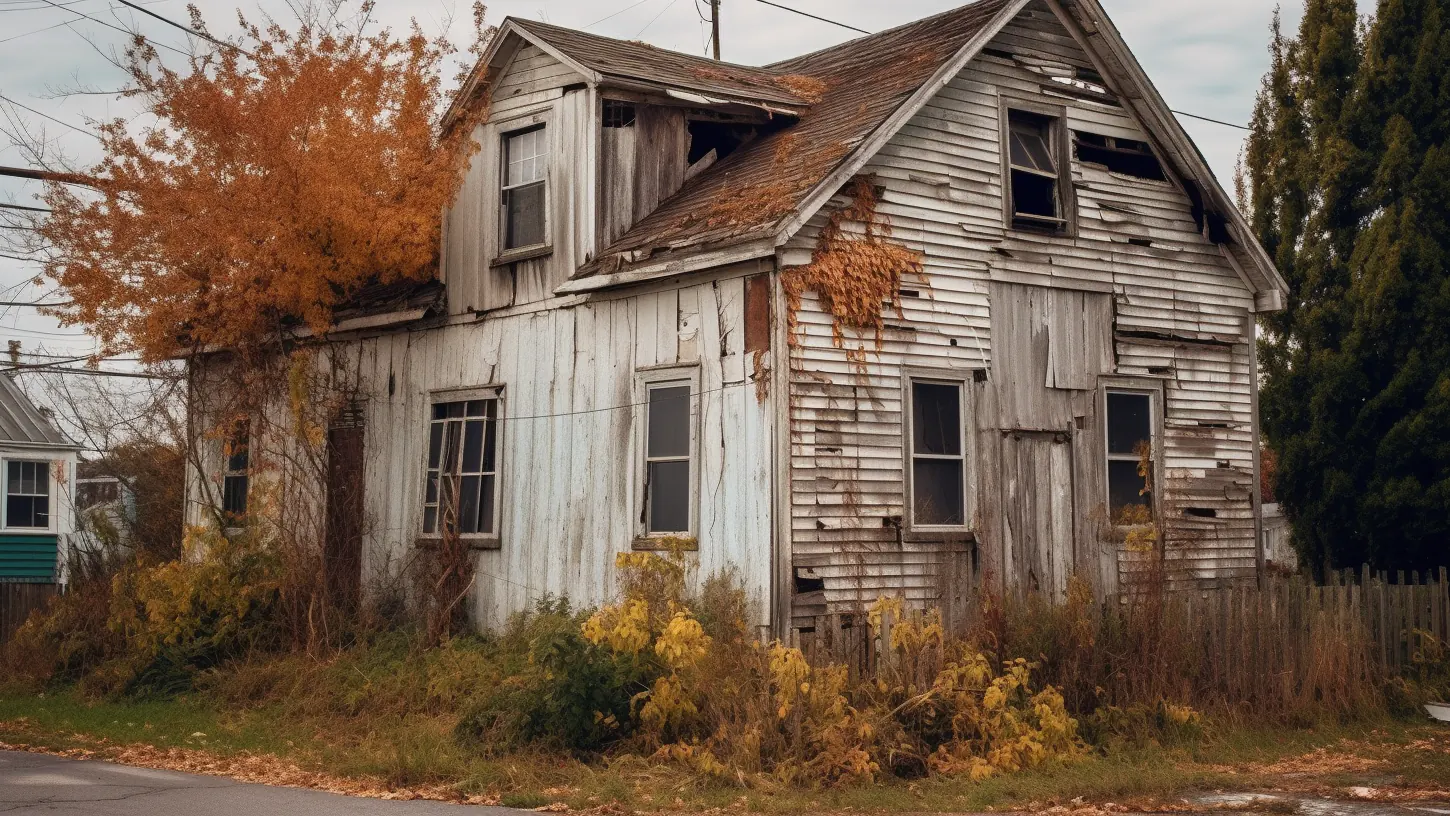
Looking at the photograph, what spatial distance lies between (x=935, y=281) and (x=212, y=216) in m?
7.80

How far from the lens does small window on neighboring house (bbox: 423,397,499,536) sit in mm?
16277

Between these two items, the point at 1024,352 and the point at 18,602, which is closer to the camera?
the point at 1024,352

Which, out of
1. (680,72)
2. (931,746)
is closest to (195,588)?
(680,72)

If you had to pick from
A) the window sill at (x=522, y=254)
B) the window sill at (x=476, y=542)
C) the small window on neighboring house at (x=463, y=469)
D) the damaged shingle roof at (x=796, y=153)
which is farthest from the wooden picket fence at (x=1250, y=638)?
the window sill at (x=522, y=254)

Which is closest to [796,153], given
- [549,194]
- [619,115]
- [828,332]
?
[619,115]

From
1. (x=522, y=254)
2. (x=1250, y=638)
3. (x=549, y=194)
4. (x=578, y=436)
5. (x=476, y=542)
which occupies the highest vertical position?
(x=549, y=194)

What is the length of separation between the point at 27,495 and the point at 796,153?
22832 millimetres

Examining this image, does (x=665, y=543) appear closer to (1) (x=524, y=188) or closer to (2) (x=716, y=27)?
(1) (x=524, y=188)

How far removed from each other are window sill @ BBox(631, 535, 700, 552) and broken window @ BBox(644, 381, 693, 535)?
6.0 inches

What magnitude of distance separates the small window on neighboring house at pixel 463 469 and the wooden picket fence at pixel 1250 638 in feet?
15.6

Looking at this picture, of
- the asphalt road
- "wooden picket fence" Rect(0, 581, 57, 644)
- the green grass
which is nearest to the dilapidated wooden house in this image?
the green grass

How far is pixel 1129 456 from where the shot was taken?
15.9 m

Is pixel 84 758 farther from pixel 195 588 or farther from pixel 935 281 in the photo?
pixel 935 281

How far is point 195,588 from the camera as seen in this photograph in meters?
16.3
